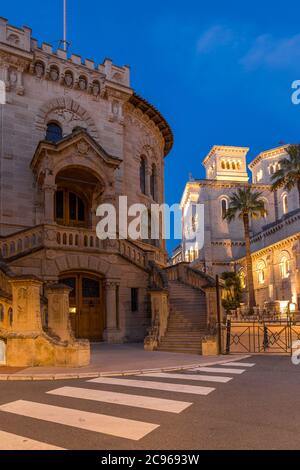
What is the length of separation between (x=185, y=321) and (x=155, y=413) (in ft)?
40.2

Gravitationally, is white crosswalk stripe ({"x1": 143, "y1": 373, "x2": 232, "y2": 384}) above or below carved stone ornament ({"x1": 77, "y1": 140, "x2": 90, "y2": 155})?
below

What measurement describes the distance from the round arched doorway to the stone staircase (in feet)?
12.1

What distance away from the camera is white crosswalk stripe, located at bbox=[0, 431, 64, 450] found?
17.7 ft

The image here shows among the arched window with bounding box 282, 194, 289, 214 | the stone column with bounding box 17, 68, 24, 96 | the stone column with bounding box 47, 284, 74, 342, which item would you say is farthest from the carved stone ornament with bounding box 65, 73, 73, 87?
the arched window with bounding box 282, 194, 289, 214

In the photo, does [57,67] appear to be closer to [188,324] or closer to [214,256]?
[188,324]

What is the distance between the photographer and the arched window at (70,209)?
24.0 metres

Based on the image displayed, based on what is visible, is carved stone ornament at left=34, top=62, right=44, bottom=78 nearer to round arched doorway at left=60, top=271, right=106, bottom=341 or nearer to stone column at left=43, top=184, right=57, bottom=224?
stone column at left=43, top=184, right=57, bottom=224

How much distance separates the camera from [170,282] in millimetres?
23797

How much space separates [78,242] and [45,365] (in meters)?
8.41

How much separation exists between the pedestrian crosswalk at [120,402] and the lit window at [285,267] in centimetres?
3735

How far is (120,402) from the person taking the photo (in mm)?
8055
